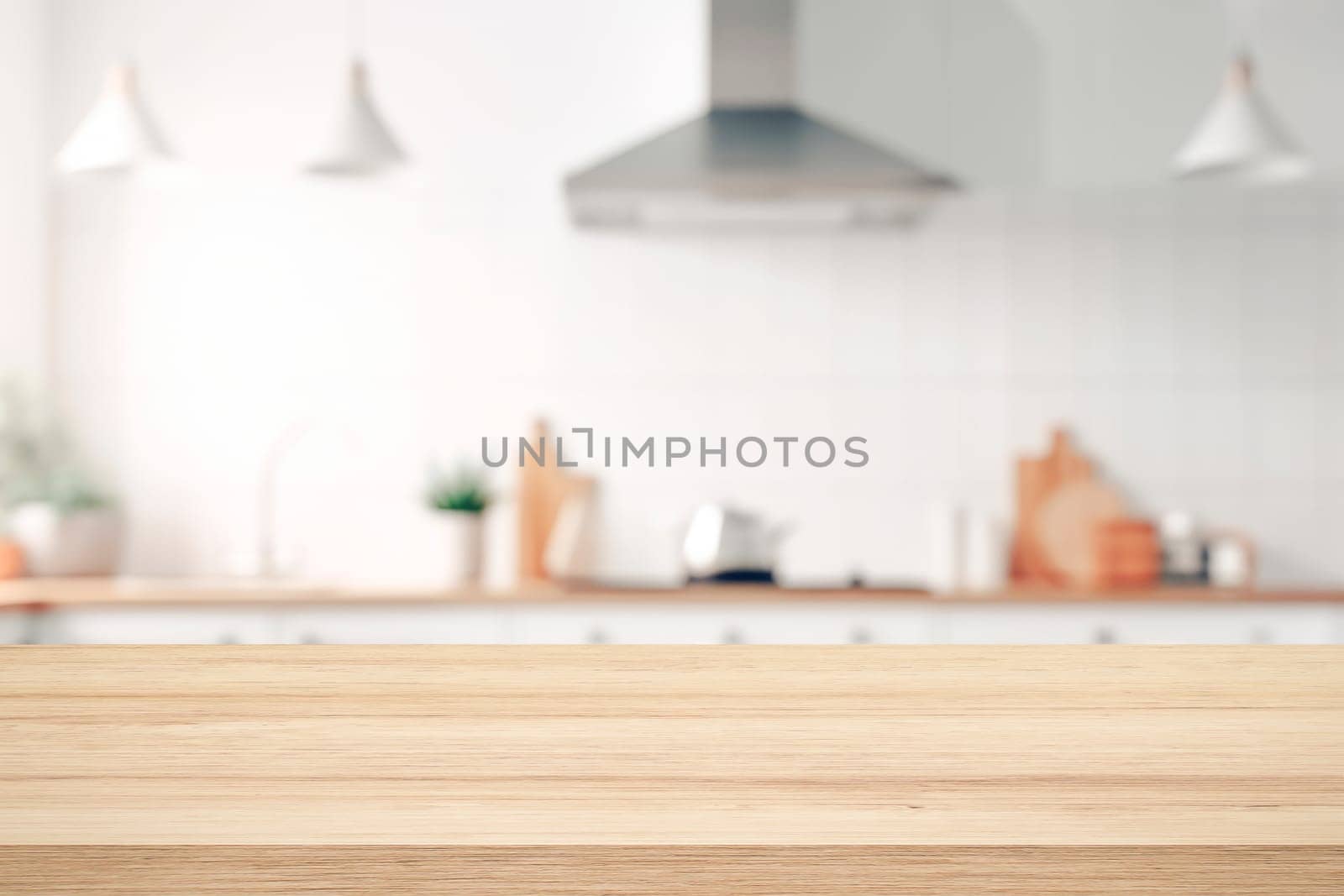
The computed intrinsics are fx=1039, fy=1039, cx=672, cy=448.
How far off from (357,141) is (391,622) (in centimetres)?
101

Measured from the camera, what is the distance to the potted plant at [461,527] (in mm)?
2492

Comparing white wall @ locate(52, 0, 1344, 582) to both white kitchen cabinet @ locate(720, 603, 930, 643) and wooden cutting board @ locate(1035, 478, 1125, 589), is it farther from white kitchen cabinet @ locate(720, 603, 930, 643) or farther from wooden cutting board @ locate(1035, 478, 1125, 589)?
white kitchen cabinet @ locate(720, 603, 930, 643)

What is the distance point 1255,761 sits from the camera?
0.25m

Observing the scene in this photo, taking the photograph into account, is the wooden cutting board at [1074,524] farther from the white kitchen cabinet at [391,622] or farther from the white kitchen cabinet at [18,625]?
the white kitchen cabinet at [18,625]

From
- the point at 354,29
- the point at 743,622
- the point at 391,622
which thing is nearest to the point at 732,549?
the point at 743,622

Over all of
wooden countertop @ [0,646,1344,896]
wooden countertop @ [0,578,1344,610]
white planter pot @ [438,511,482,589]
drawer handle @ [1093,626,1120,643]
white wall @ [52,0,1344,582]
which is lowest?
Answer: drawer handle @ [1093,626,1120,643]

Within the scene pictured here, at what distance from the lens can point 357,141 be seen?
218cm

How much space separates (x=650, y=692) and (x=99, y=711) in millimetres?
135

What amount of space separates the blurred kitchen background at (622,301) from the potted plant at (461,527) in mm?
141

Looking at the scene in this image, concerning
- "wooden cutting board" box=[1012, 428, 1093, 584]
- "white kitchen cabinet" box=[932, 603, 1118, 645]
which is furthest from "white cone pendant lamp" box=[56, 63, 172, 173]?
"wooden cutting board" box=[1012, 428, 1093, 584]

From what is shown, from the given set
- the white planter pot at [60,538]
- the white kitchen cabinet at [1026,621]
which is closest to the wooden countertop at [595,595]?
the white kitchen cabinet at [1026,621]

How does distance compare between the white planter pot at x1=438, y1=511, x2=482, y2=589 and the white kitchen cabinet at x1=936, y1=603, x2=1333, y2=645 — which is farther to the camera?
the white planter pot at x1=438, y1=511, x2=482, y2=589

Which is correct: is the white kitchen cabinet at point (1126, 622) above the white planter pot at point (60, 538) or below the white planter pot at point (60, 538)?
below

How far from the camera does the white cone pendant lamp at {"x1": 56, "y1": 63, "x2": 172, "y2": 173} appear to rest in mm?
2125
